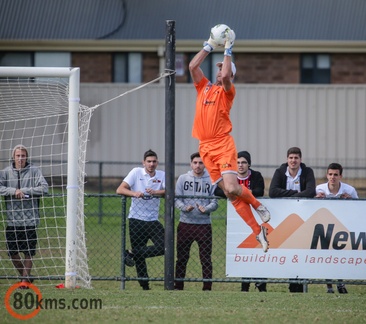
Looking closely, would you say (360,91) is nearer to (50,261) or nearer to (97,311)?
(50,261)

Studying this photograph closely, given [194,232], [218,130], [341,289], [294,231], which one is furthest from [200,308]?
[341,289]

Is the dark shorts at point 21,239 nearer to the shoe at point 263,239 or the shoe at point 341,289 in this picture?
the shoe at point 263,239

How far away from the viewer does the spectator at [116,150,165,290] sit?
13000mm

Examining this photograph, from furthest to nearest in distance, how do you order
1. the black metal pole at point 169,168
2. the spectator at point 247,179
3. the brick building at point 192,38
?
the brick building at point 192,38
the spectator at point 247,179
the black metal pole at point 169,168

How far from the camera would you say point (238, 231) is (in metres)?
12.5

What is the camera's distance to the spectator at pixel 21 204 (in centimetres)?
1280

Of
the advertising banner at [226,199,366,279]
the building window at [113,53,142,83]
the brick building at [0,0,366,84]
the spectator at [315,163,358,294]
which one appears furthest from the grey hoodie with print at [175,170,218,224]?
the building window at [113,53,142,83]

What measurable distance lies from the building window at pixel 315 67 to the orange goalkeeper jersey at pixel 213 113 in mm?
18202

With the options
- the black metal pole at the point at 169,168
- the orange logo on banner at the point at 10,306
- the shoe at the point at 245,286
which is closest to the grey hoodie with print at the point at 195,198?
the black metal pole at the point at 169,168

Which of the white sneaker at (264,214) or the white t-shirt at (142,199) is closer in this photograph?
the white sneaker at (264,214)

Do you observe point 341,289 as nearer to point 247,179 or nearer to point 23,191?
point 247,179

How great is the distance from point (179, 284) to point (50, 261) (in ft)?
10.2

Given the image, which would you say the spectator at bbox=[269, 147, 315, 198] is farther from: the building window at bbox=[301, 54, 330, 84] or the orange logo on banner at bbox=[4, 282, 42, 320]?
the building window at bbox=[301, 54, 330, 84]

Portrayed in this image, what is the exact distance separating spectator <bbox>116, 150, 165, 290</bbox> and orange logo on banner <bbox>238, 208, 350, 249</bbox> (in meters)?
1.39
